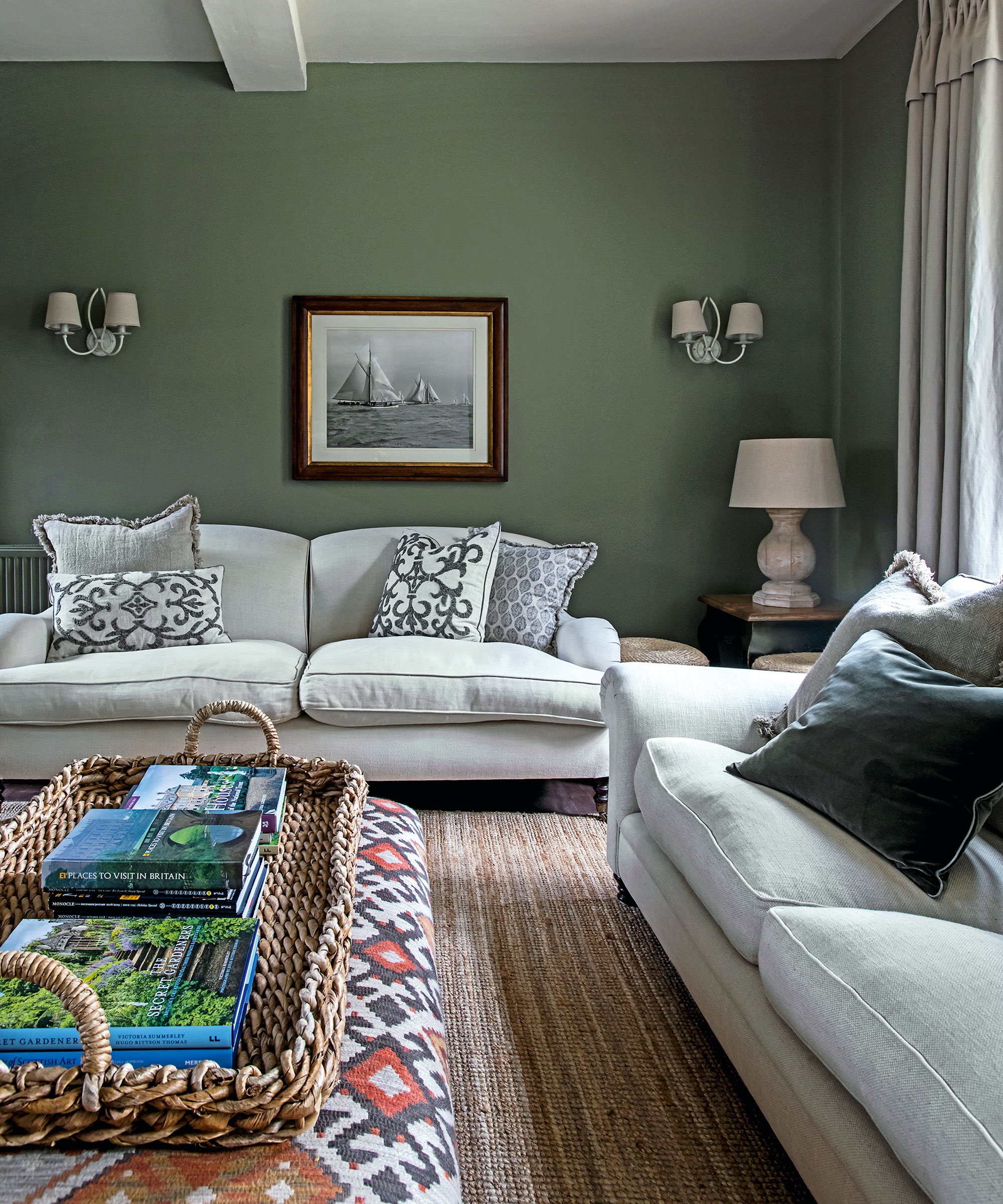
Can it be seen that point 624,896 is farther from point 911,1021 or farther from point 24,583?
point 24,583

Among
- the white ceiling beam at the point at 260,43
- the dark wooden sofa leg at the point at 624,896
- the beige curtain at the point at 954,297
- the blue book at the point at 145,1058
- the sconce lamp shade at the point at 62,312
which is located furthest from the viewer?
the sconce lamp shade at the point at 62,312

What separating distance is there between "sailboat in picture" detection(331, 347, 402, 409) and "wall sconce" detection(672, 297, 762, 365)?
120cm

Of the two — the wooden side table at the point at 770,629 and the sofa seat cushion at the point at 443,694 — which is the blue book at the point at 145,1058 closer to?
the sofa seat cushion at the point at 443,694

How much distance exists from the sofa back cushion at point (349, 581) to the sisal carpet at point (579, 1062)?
1.27 m

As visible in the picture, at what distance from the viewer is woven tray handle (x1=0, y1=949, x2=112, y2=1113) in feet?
2.83

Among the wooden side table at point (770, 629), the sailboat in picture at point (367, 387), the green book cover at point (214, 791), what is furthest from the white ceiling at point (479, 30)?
the green book cover at point (214, 791)

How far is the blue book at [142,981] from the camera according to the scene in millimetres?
955

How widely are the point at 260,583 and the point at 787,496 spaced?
1.98 metres

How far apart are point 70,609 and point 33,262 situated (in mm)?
1605

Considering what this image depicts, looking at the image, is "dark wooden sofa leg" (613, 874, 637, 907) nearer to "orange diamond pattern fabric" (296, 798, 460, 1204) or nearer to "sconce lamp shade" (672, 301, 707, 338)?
"orange diamond pattern fabric" (296, 798, 460, 1204)

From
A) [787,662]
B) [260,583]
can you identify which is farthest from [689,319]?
[260,583]

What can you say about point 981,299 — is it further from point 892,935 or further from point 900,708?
point 892,935

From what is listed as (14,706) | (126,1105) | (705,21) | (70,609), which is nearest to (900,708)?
(126,1105)

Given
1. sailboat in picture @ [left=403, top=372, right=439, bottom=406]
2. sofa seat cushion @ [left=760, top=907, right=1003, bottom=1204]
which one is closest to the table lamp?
sailboat in picture @ [left=403, top=372, right=439, bottom=406]
